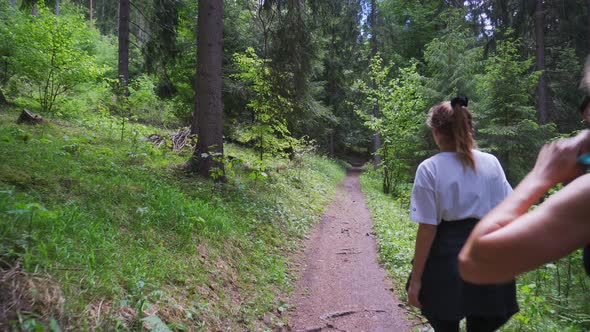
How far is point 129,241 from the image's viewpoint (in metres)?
4.02

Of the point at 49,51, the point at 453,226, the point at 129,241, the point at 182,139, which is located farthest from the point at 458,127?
the point at 49,51

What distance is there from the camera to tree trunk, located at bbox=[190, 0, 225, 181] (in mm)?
7398

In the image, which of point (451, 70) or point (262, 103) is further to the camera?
point (451, 70)

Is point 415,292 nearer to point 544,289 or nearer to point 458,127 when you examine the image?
point 458,127

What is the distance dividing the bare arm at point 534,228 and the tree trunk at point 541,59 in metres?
15.3

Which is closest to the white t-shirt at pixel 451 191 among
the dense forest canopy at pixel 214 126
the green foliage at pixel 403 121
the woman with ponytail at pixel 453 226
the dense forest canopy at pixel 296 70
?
the woman with ponytail at pixel 453 226

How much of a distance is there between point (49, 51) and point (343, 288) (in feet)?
32.9

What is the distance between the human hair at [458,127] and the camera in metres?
2.18

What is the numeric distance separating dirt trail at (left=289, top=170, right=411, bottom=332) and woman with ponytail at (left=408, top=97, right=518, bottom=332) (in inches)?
93.1

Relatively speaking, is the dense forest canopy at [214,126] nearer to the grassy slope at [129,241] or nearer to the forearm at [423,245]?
the grassy slope at [129,241]

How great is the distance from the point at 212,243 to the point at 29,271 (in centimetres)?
257

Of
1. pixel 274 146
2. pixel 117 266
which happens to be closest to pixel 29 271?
pixel 117 266

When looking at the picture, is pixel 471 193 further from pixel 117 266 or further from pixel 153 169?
pixel 153 169

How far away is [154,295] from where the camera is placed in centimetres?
330
